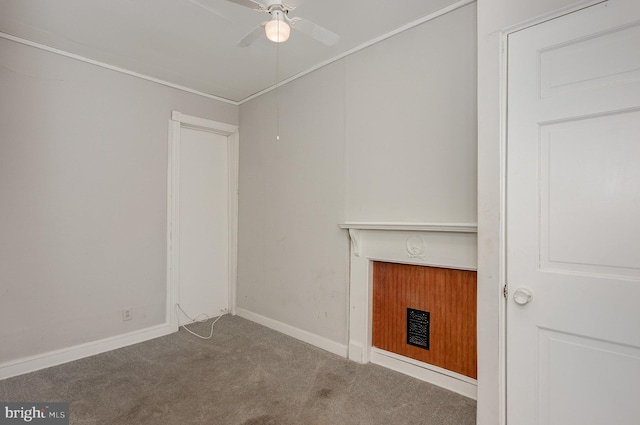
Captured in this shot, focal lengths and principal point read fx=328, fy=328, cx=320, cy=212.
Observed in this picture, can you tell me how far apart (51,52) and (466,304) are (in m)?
3.80

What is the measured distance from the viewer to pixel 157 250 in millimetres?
3367

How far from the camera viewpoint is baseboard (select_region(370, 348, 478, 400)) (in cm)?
216

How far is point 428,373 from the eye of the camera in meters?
2.36

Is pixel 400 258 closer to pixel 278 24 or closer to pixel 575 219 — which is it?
pixel 575 219

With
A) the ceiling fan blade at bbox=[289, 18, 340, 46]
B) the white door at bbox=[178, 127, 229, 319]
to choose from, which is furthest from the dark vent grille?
the white door at bbox=[178, 127, 229, 319]

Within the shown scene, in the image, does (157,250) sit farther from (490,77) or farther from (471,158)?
(490,77)

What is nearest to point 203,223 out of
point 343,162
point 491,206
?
point 343,162

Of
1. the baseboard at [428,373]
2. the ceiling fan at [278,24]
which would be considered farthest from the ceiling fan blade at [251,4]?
the baseboard at [428,373]

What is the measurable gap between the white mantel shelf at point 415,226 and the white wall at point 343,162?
9 cm

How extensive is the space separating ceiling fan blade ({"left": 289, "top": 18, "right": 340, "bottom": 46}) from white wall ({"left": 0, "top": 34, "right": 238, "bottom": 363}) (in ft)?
7.15

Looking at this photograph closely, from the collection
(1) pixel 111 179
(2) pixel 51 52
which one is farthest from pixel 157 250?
(2) pixel 51 52

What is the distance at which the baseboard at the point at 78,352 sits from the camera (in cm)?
254

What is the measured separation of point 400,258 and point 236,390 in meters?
1.49

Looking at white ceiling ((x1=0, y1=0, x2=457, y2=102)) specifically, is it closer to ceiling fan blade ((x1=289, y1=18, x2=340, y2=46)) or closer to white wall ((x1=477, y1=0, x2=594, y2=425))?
ceiling fan blade ((x1=289, y1=18, x2=340, y2=46))
